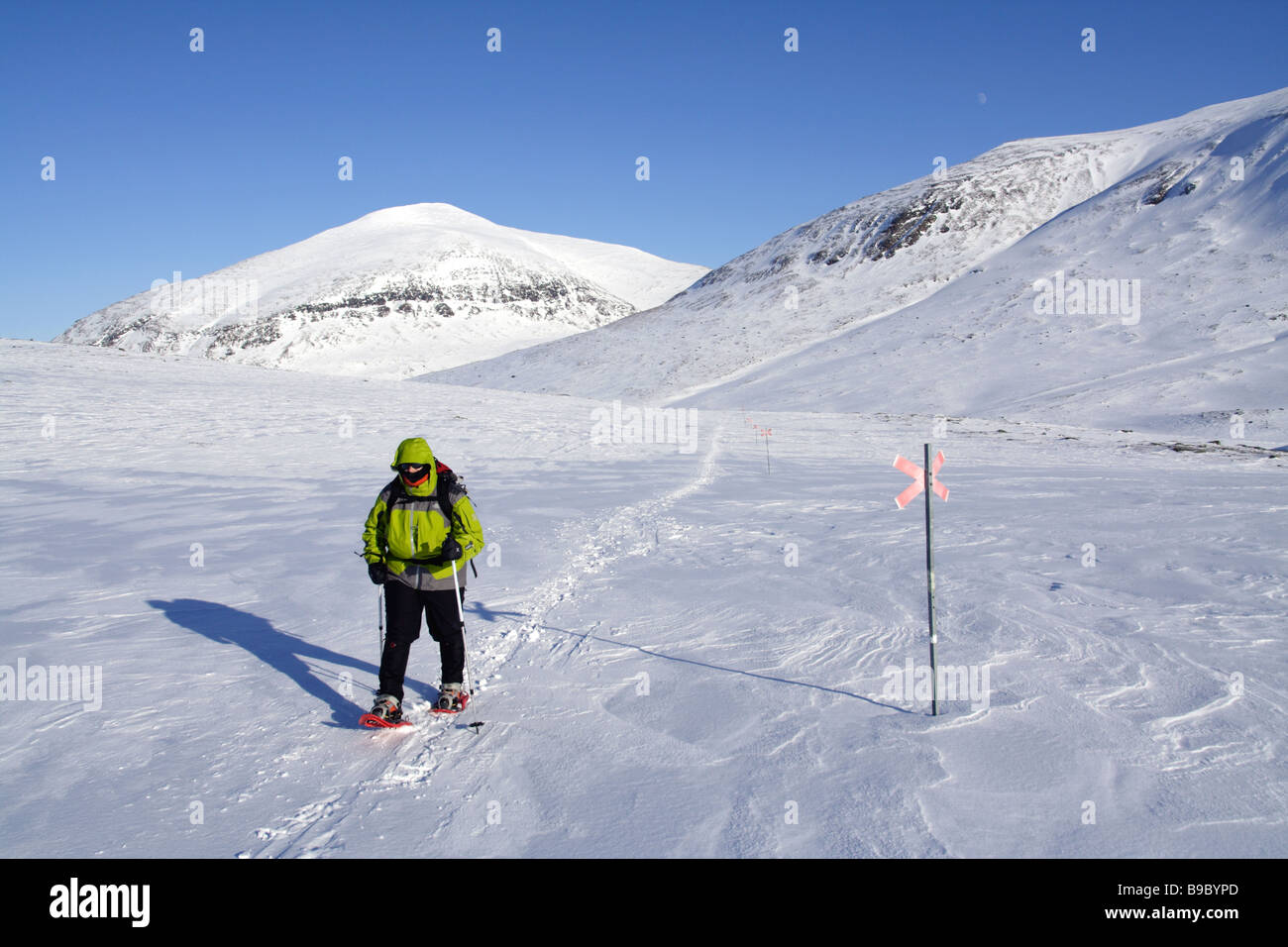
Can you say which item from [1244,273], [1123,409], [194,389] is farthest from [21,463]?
[1244,273]

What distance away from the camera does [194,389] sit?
30.0 m

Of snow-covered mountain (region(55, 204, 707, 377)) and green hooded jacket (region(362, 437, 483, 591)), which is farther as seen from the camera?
snow-covered mountain (region(55, 204, 707, 377))

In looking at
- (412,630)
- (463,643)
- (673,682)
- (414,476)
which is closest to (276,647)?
(412,630)

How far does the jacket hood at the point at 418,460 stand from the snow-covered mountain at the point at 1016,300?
33.4 m

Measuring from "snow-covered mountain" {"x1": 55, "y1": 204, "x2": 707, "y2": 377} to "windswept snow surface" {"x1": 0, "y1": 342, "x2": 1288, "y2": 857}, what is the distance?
90095mm

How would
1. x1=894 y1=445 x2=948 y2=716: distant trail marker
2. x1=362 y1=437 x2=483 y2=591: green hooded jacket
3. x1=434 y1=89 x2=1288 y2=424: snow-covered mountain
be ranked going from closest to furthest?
x1=894 y1=445 x2=948 y2=716: distant trail marker < x1=362 y1=437 x2=483 y2=591: green hooded jacket < x1=434 y1=89 x2=1288 y2=424: snow-covered mountain

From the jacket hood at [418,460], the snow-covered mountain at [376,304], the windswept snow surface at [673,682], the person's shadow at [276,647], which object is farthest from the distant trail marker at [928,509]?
the snow-covered mountain at [376,304]

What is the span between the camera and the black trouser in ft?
16.2

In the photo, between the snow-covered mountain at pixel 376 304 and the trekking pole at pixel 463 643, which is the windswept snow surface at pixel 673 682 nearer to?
the trekking pole at pixel 463 643

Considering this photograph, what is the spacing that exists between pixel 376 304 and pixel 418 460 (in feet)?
391

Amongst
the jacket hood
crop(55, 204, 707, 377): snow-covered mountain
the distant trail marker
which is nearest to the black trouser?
→ the jacket hood

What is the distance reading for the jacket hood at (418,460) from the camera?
15.8 feet

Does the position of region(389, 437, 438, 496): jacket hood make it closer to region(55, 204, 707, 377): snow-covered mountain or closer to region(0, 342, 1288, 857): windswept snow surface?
region(0, 342, 1288, 857): windswept snow surface

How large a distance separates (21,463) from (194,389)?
573 inches
